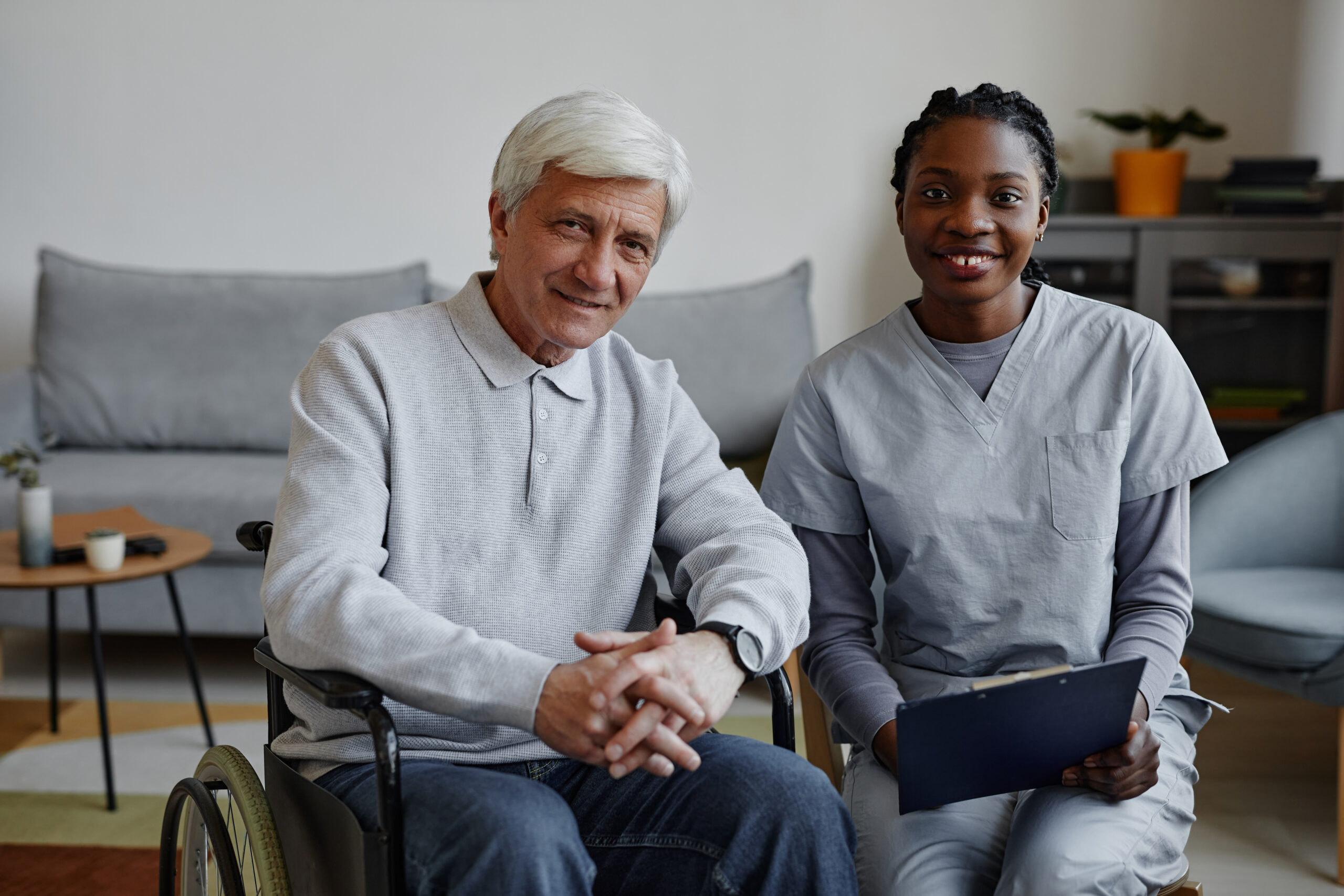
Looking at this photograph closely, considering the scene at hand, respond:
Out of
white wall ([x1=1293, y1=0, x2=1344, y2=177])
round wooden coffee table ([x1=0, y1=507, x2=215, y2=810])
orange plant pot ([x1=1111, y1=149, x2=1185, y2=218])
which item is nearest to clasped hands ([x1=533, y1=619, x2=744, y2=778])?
round wooden coffee table ([x1=0, y1=507, x2=215, y2=810])

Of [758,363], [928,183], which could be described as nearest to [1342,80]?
[758,363]

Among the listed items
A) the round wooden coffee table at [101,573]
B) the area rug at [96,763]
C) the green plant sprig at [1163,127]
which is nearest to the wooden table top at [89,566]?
the round wooden coffee table at [101,573]

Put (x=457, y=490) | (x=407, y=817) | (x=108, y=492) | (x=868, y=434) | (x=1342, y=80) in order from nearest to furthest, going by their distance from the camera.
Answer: (x=407, y=817)
(x=457, y=490)
(x=868, y=434)
(x=108, y=492)
(x=1342, y=80)

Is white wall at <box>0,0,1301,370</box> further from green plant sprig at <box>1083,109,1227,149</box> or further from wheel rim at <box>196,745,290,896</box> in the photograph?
wheel rim at <box>196,745,290,896</box>

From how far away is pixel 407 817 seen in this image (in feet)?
3.47

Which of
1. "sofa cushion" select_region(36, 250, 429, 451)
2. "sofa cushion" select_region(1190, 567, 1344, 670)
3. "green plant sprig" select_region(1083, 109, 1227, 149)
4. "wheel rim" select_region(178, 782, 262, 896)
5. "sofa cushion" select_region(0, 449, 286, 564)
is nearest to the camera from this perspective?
"wheel rim" select_region(178, 782, 262, 896)

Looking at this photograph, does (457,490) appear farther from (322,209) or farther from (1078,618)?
(322,209)

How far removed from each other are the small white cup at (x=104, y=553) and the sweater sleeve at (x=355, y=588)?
1.14m

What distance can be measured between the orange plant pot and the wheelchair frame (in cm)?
270

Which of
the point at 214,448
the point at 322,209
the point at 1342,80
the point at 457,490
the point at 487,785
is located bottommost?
the point at 214,448

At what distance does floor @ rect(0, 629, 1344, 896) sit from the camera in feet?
6.82

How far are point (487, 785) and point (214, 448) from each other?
2.61m

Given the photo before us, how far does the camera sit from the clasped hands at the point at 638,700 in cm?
105

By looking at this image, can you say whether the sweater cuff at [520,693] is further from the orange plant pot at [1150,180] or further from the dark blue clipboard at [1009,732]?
the orange plant pot at [1150,180]
